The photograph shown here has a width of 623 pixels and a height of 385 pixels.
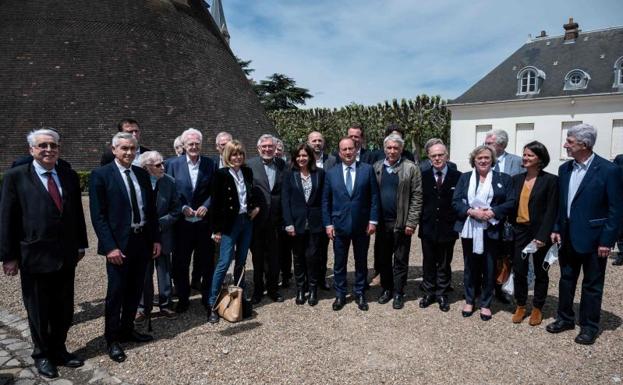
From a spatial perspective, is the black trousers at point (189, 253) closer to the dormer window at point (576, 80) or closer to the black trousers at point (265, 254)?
Result: the black trousers at point (265, 254)

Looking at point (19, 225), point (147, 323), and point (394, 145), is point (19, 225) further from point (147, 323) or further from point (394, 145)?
point (394, 145)

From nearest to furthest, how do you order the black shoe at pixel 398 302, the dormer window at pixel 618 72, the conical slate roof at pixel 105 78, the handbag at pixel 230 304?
the handbag at pixel 230 304 → the black shoe at pixel 398 302 → the conical slate roof at pixel 105 78 → the dormer window at pixel 618 72

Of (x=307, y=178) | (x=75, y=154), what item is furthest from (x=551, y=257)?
(x=75, y=154)

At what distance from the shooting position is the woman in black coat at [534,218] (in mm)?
4508

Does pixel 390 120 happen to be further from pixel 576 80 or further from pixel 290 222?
pixel 290 222

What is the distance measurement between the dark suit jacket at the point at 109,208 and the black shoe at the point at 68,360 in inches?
40.0

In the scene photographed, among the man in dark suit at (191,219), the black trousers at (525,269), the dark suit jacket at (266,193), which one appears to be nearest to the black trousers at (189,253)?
the man in dark suit at (191,219)

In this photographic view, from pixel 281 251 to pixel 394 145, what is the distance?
2274 mm

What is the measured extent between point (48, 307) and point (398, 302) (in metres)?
3.92

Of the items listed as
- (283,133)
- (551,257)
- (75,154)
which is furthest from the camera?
(283,133)

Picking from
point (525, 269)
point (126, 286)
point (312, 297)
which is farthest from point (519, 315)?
point (126, 286)

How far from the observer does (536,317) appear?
4.71 m

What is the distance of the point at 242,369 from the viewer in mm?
3771

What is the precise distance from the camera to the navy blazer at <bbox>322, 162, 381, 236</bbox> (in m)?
5.12
